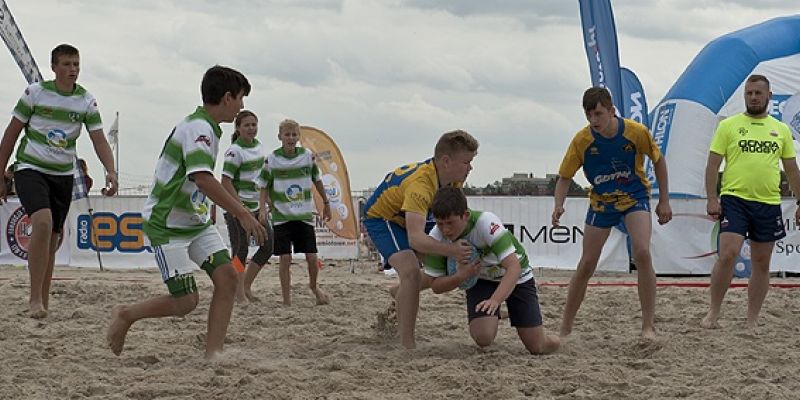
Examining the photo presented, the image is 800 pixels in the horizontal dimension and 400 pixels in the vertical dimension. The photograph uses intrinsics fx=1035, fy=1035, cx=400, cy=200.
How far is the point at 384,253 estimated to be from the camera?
6305 millimetres

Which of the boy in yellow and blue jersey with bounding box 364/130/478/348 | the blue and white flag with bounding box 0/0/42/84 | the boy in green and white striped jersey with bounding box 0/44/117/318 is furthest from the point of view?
the blue and white flag with bounding box 0/0/42/84

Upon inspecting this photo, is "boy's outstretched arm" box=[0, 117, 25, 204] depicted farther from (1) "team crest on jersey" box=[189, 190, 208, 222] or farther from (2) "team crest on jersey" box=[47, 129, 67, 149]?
(1) "team crest on jersey" box=[189, 190, 208, 222]

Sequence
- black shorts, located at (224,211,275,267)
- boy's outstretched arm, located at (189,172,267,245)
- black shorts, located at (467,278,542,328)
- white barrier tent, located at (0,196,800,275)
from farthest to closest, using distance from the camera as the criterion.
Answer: white barrier tent, located at (0,196,800,275), black shorts, located at (224,211,275,267), black shorts, located at (467,278,542,328), boy's outstretched arm, located at (189,172,267,245)

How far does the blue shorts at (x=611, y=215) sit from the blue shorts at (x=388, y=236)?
4.02ft

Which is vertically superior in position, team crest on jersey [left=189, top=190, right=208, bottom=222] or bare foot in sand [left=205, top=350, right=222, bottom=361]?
team crest on jersey [left=189, top=190, right=208, bottom=222]

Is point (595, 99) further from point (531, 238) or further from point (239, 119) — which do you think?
point (531, 238)

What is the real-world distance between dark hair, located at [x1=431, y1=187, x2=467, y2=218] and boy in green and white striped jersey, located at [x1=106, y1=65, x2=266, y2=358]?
944 mm

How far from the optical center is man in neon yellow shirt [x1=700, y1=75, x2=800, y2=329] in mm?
7176

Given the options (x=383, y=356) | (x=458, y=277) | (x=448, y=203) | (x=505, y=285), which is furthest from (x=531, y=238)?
(x=448, y=203)

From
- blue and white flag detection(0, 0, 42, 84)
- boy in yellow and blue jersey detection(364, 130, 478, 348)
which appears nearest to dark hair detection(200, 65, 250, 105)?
boy in yellow and blue jersey detection(364, 130, 478, 348)

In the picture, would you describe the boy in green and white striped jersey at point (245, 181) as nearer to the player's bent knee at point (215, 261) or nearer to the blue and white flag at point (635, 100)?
the player's bent knee at point (215, 261)

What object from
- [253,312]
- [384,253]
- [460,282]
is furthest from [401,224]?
[253,312]

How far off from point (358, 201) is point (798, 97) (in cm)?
685

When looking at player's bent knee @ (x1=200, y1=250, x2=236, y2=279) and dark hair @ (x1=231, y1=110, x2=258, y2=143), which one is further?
dark hair @ (x1=231, y1=110, x2=258, y2=143)
